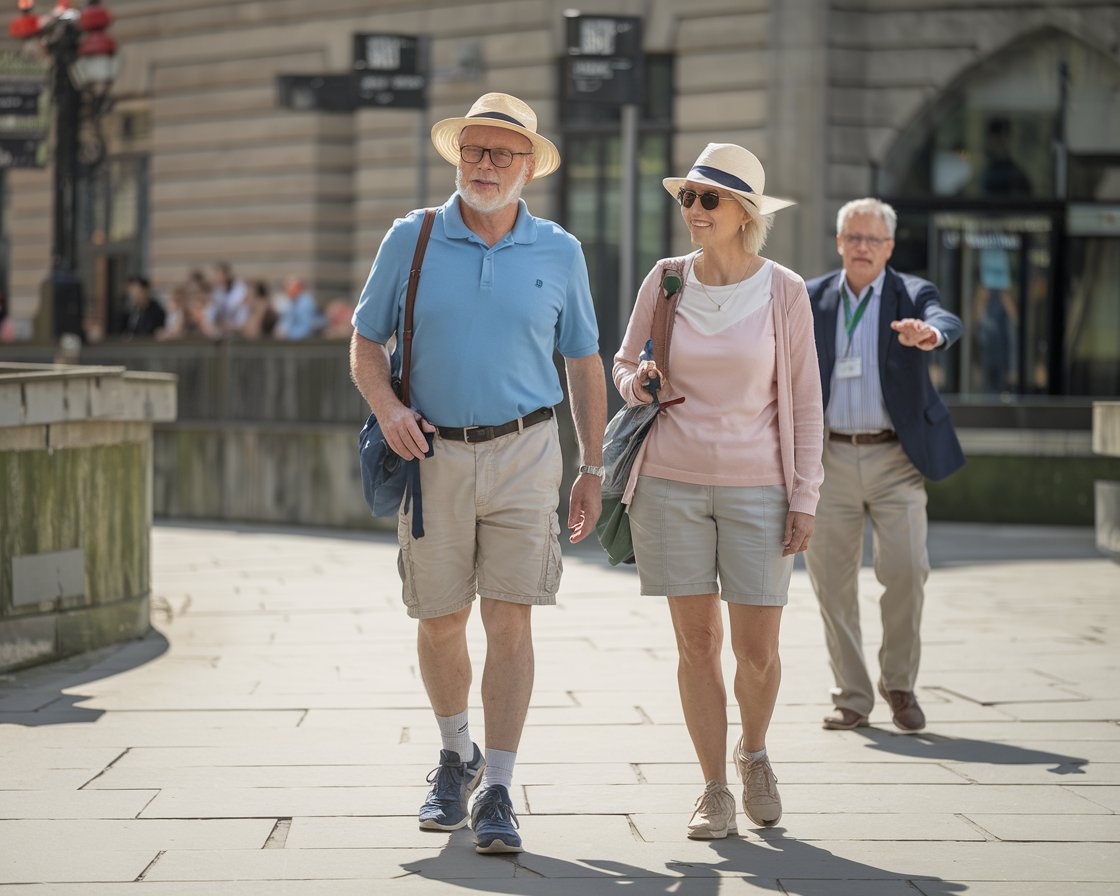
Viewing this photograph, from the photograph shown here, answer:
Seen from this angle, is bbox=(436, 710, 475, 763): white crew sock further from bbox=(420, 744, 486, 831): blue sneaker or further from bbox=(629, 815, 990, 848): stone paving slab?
bbox=(629, 815, 990, 848): stone paving slab

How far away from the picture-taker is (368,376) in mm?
5426

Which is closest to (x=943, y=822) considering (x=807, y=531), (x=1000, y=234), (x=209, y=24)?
(x=807, y=531)

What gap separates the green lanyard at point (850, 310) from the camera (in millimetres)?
7223

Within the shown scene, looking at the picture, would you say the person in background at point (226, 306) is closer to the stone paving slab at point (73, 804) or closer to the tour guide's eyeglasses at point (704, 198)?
the stone paving slab at point (73, 804)

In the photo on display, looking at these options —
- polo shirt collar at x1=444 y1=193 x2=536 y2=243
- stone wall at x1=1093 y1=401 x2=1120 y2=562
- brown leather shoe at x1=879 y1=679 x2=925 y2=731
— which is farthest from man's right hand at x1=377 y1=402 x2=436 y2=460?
stone wall at x1=1093 y1=401 x2=1120 y2=562

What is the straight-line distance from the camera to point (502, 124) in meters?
5.38

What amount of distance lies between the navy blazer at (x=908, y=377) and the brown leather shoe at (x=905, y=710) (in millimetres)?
777

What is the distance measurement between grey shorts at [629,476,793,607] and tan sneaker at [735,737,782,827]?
448mm

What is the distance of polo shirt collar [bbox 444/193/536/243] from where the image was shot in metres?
5.41

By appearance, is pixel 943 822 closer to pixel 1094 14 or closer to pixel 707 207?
pixel 707 207

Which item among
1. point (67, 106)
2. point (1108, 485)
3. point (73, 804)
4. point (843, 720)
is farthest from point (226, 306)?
point (73, 804)

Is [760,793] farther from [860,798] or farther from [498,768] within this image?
[498,768]

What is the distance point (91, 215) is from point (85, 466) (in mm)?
21171

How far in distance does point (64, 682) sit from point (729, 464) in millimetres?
3511
